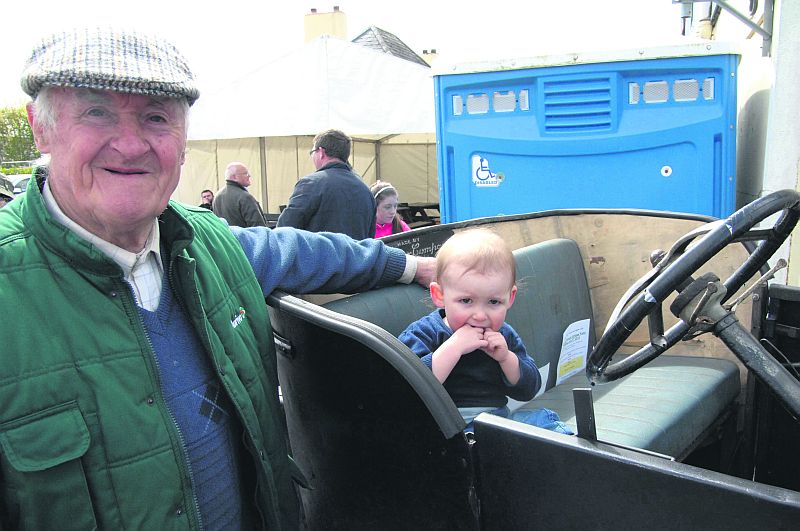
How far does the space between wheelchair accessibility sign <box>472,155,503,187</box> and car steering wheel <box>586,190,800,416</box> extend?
107 inches

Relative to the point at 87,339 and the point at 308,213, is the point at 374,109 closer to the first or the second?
the point at 308,213

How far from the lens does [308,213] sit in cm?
484

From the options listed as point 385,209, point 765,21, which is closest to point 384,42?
point 385,209

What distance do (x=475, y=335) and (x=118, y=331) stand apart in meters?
1.02

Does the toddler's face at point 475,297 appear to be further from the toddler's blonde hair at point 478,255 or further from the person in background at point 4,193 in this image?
the person in background at point 4,193

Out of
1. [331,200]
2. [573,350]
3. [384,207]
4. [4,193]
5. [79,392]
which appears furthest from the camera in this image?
[384,207]

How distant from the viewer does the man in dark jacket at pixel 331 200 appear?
481 cm

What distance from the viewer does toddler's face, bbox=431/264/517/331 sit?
197 centimetres

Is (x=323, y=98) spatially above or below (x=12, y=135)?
below

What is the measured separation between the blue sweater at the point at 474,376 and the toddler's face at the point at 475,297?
0.28 feet

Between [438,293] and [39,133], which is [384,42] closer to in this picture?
[438,293]

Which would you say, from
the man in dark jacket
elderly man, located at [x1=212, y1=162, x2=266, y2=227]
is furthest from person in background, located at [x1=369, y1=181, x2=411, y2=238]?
elderly man, located at [x1=212, y1=162, x2=266, y2=227]

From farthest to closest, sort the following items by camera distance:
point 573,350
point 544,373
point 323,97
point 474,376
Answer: point 323,97 < point 573,350 < point 544,373 < point 474,376

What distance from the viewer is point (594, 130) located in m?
3.99
